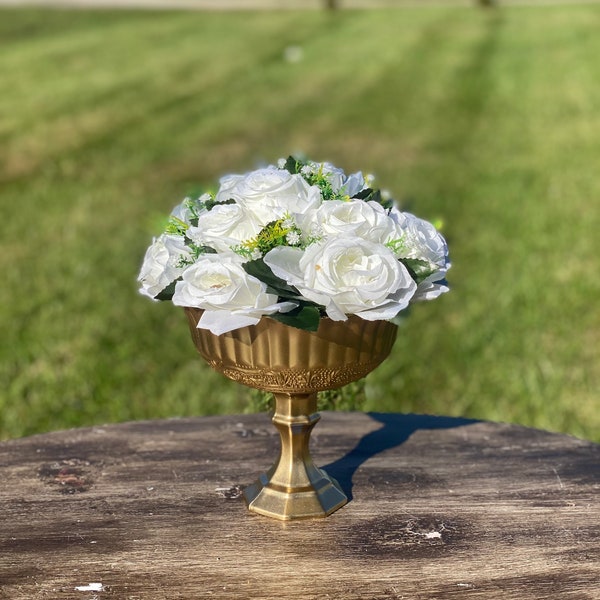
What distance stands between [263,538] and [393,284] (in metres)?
0.55

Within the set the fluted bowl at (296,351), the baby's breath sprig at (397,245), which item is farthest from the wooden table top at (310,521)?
the baby's breath sprig at (397,245)

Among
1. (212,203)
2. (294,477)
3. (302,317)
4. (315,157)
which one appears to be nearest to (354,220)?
(302,317)

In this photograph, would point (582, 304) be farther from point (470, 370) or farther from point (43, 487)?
point (43, 487)

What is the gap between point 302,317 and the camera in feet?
5.30

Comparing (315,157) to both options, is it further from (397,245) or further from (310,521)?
(397,245)

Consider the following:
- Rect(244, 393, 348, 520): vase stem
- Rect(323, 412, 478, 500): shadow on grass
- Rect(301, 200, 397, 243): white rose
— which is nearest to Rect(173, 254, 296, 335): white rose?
Rect(301, 200, 397, 243): white rose

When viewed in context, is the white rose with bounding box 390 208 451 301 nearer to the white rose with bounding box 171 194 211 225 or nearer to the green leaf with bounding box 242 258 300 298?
the green leaf with bounding box 242 258 300 298

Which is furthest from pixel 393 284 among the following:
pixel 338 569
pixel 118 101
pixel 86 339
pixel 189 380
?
pixel 118 101

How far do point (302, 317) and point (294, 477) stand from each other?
16.3 inches

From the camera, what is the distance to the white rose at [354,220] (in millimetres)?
1644

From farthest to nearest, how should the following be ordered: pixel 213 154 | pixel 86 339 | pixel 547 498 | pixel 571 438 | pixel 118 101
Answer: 1. pixel 118 101
2. pixel 213 154
3. pixel 86 339
4. pixel 571 438
5. pixel 547 498

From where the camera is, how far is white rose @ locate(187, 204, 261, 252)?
166 cm

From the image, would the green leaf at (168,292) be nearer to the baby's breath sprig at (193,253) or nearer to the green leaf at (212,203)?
the baby's breath sprig at (193,253)

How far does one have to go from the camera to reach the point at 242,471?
82.7 inches
